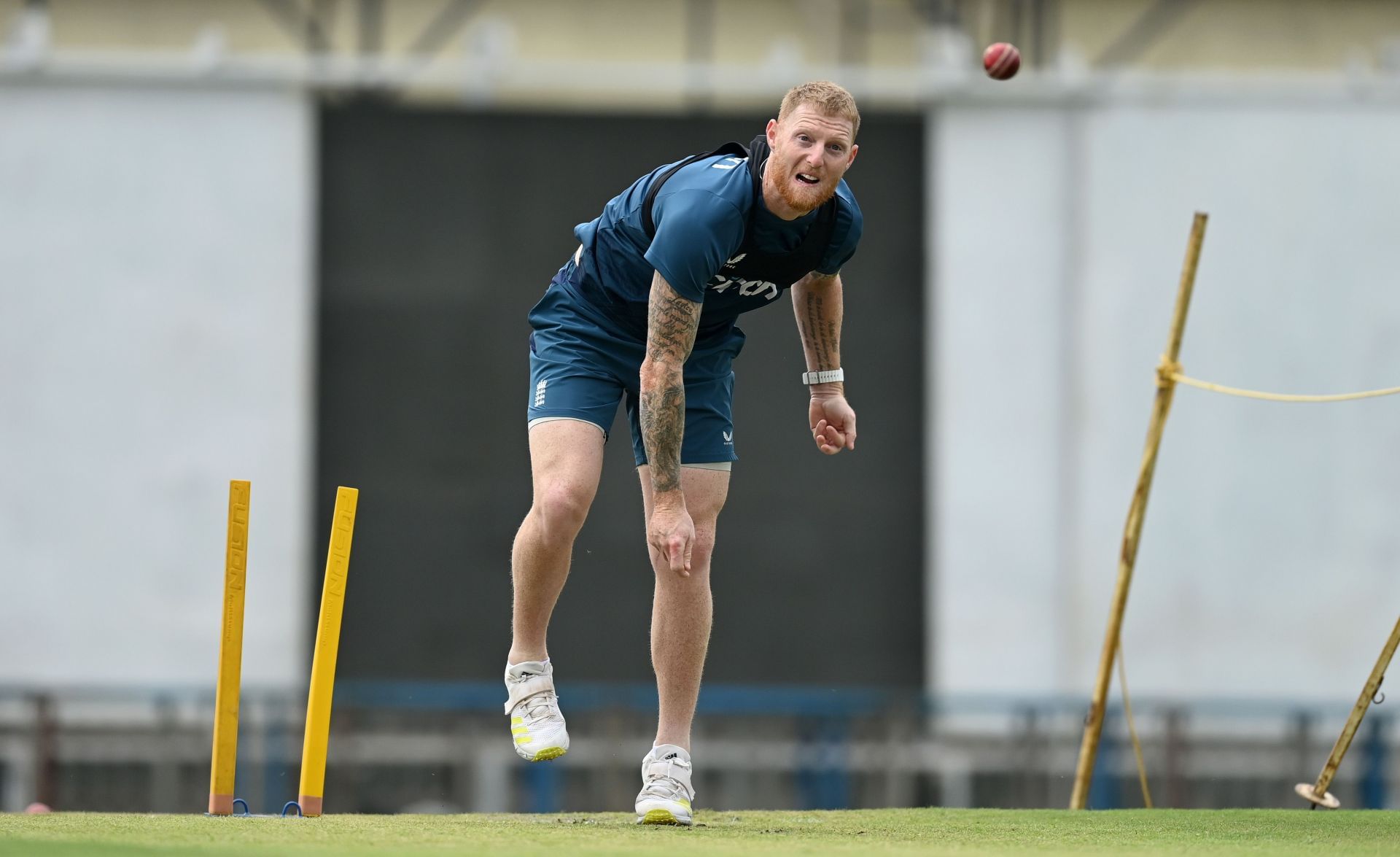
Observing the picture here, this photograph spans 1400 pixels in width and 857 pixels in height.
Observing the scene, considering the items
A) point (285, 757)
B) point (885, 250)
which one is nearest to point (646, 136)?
point (885, 250)

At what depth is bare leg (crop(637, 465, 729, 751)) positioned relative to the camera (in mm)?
4547

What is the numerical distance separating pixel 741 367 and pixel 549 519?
27.4ft

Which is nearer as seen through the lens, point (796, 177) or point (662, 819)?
point (796, 177)

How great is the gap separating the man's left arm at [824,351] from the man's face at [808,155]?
58 centimetres

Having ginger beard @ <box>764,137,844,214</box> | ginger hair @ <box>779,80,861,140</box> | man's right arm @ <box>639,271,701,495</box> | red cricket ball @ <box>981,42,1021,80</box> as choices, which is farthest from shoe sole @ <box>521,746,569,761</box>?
red cricket ball @ <box>981,42,1021,80</box>

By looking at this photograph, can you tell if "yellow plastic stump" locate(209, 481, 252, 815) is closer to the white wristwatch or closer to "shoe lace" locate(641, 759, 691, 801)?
"shoe lace" locate(641, 759, 691, 801)

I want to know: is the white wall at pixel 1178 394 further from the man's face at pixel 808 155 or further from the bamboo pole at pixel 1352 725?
the man's face at pixel 808 155

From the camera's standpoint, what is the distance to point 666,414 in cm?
426

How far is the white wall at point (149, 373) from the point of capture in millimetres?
12148

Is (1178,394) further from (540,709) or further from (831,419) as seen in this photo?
(540,709)

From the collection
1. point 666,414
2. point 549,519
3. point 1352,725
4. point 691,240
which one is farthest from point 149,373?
point 1352,725

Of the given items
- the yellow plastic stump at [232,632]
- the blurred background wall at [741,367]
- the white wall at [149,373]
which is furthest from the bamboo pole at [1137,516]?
the white wall at [149,373]

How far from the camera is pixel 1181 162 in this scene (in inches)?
496

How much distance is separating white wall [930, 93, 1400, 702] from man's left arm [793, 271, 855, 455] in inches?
303
